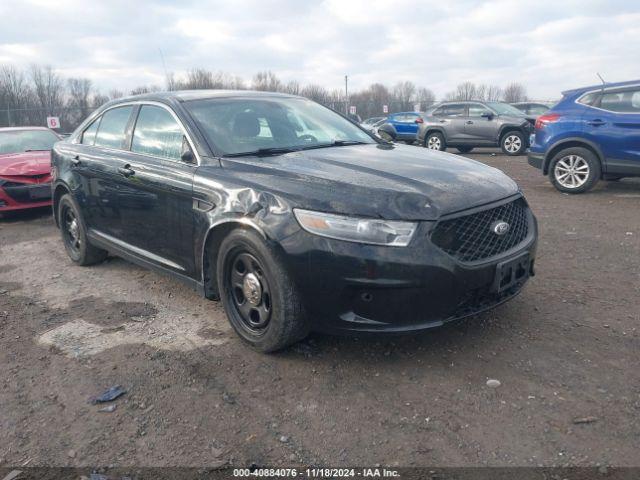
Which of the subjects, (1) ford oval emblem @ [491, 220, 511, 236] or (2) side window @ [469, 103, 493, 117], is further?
(2) side window @ [469, 103, 493, 117]

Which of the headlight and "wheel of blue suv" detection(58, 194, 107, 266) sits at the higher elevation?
the headlight

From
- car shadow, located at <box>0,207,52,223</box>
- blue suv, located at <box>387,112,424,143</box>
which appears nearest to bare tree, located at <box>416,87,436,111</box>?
blue suv, located at <box>387,112,424,143</box>

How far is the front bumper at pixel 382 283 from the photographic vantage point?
281 cm

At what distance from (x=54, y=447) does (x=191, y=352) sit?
1.06 meters

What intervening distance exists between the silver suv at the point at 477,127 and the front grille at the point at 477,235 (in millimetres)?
12459

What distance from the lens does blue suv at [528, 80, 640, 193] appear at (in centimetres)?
775

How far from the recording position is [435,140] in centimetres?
1720

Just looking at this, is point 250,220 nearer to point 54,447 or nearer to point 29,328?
point 54,447

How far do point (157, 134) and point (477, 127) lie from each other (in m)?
13.8

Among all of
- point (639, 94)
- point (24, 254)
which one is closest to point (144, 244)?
point (24, 254)

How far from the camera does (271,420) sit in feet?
8.86

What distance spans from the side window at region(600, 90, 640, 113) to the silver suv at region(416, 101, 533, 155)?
24.4ft

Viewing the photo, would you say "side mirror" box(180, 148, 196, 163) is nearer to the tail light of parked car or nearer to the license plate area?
the license plate area
